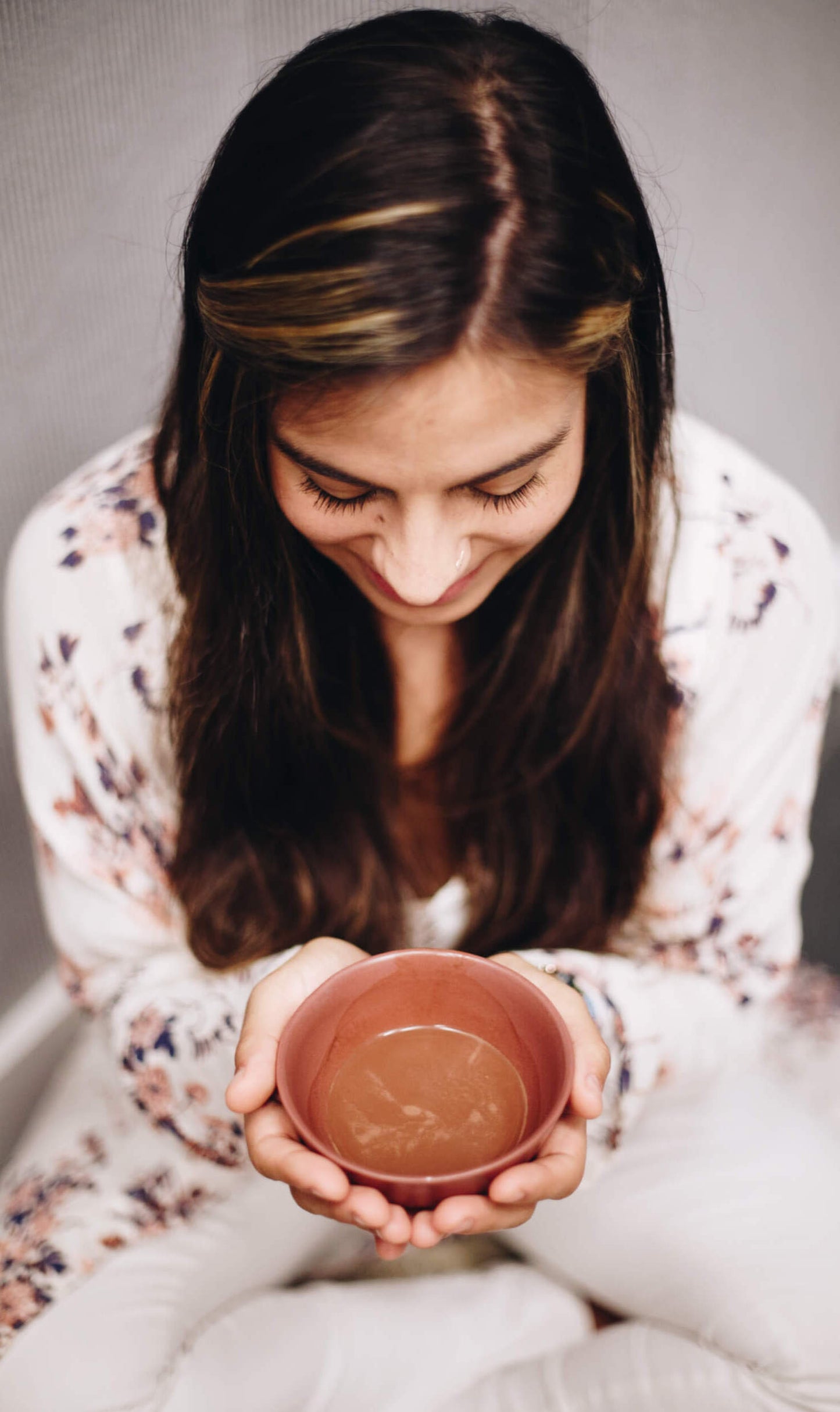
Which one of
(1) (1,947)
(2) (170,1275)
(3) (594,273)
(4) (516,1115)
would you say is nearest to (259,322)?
(3) (594,273)

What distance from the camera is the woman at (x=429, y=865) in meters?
0.89

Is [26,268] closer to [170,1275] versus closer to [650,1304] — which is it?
[170,1275]

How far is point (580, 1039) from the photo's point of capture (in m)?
0.75

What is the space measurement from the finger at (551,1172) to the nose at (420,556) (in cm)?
35

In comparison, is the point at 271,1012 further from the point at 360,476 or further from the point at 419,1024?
the point at 360,476

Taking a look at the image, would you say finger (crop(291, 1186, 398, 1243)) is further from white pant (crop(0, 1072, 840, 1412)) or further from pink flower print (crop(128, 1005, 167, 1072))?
white pant (crop(0, 1072, 840, 1412))

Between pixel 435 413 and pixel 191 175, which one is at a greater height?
pixel 191 175

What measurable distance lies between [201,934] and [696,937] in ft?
1.64

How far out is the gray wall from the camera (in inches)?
41.2

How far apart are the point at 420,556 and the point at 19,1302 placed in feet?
2.66

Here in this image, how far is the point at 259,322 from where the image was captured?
2.09 feet

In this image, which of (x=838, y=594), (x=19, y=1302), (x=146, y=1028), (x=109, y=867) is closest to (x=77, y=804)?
(x=109, y=867)

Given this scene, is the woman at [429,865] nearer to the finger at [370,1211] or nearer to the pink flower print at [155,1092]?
the pink flower print at [155,1092]

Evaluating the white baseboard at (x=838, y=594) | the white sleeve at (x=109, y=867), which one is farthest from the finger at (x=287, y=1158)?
the white baseboard at (x=838, y=594)
